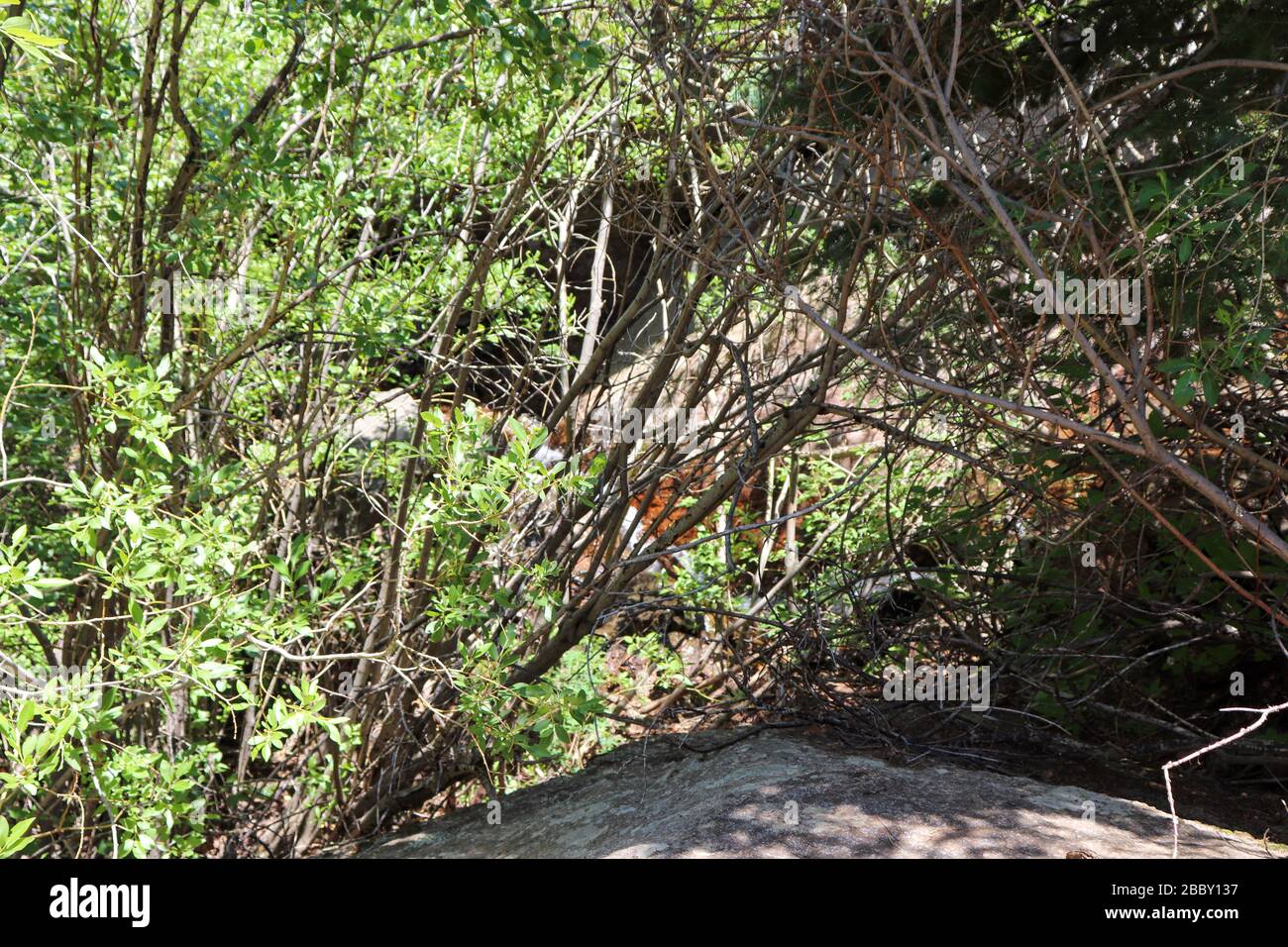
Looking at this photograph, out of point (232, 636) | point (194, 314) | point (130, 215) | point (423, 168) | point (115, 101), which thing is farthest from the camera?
point (423, 168)

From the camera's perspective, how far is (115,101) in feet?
15.2

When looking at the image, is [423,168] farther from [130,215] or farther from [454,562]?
[454,562]

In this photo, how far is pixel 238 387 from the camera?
5.71 metres

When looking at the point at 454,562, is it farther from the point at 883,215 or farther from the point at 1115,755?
the point at 1115,755

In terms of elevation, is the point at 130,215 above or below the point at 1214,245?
above

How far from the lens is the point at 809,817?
3.28m

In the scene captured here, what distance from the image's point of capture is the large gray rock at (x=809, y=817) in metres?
3.07

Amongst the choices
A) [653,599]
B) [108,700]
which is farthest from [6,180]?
[653,599]

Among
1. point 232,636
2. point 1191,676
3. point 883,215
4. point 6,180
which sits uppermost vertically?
point 6,180

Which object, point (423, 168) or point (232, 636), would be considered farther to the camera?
point (423, 168)

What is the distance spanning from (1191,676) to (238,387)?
16.0 ft

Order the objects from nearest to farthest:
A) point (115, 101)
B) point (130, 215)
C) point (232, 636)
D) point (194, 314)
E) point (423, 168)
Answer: point (232, 636) → point (130, 215) → point (115, 101) → point (194, 314) → point (423, 168)

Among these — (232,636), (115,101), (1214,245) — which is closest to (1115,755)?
(1214,245)

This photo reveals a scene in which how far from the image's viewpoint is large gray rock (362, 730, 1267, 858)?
3.07 metres
